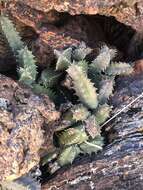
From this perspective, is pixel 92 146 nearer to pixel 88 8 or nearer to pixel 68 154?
pixel 68 154

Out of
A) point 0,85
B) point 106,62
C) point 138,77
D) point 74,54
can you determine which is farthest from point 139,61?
point 0,85

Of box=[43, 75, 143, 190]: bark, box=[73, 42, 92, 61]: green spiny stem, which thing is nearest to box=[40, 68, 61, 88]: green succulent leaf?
box=[73, 42, 92, 61]: green spiny stem

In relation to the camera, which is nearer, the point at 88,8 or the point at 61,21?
the point at 88,8

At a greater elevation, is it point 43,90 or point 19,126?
point 43,90

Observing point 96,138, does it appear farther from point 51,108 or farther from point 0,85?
point 0,85

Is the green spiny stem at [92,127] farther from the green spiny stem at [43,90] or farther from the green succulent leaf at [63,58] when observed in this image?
the green succulent leaf at [63,58]

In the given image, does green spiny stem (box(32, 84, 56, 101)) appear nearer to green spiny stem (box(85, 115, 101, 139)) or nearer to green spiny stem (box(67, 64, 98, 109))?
green spiny stem (box(67, 64, 98, 109))

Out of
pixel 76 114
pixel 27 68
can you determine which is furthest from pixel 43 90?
pixel 76 114

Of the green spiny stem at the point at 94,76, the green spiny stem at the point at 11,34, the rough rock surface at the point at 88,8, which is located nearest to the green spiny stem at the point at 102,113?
the green spiny stem at the point at 94,76
